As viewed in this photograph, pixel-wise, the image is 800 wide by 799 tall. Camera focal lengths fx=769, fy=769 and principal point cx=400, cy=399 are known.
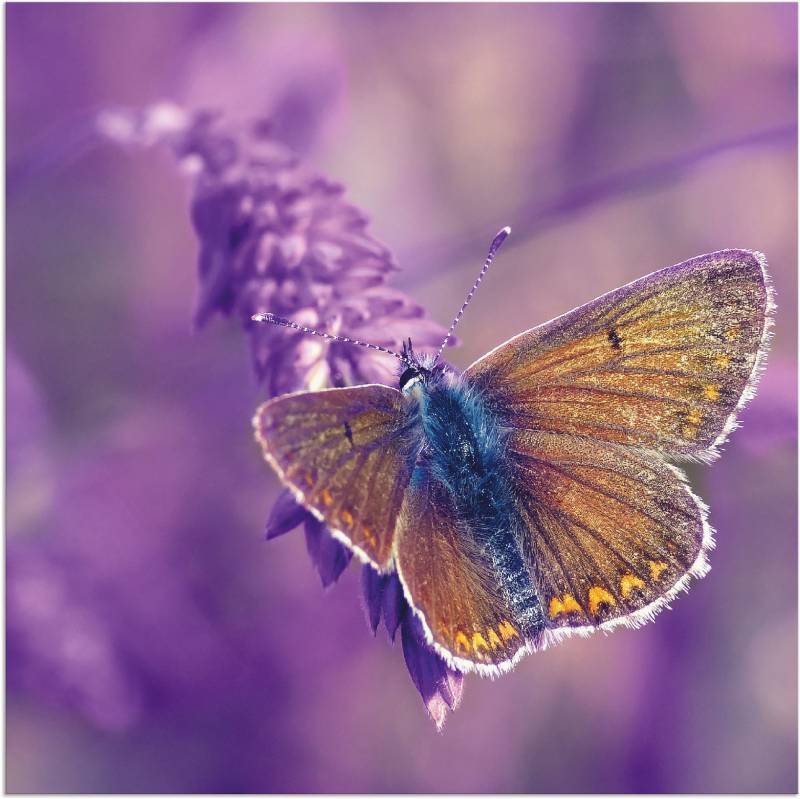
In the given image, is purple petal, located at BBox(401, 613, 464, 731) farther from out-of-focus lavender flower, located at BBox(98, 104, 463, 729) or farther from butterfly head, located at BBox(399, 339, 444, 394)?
butterfly head, located at BBox(399, 339, 444, 394)

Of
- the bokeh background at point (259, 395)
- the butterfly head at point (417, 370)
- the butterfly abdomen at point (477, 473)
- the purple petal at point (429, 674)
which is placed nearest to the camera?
the purple petal at point (429, 674)

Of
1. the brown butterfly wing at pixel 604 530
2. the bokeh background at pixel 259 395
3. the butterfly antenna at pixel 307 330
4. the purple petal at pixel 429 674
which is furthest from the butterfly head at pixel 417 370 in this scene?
the bokeh background at pixel 259 395

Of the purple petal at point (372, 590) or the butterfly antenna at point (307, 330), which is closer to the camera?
the purple petal at point (372, 590)

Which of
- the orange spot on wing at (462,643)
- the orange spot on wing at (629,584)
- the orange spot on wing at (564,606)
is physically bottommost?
the orange spot on wing at (629,584)

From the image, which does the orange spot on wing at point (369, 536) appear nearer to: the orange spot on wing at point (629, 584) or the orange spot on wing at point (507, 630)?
the orange spot on wing at point (507, 630)

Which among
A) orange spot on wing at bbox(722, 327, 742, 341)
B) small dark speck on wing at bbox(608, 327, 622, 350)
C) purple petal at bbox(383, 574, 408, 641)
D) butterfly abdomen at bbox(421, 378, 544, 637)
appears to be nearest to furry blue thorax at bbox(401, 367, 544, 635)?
butterfly abdomen at bbox(421, 378, 544, 637)

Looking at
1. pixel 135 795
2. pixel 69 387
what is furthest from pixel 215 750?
pixel 69 387

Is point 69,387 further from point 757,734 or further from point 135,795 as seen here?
point 757,734

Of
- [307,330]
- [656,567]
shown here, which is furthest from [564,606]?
[307,330]
